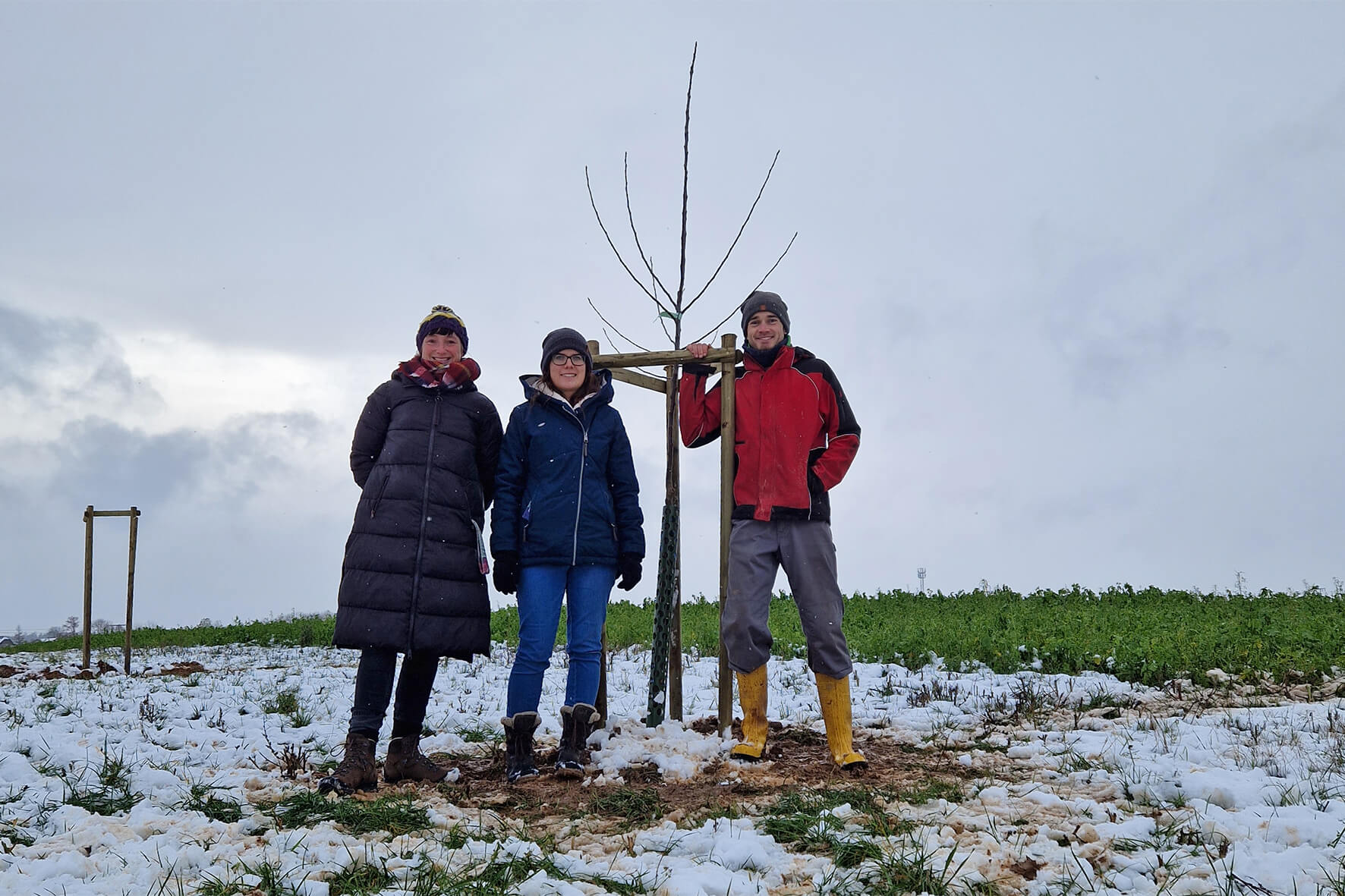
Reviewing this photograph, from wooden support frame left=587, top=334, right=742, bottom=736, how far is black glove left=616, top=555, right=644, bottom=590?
1.94 ft

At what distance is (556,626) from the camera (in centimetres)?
434

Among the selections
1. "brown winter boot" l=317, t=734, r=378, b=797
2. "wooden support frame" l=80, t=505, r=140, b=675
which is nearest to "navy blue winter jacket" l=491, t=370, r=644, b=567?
→ "brown winter boot" l=317, t=734, r=378, b=797

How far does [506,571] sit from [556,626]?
38 cm

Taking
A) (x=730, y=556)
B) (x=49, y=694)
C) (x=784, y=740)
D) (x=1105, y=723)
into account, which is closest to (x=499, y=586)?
(x=730, y=556)

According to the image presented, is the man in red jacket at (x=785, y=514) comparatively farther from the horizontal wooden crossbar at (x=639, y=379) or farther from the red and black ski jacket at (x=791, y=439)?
the horizontal wooden crossbar at (x=639, y=379)

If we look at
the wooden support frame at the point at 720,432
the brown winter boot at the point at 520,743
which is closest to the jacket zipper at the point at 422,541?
the brown winter boot at the point at 520,743

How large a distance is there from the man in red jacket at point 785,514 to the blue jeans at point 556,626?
785 millimetres

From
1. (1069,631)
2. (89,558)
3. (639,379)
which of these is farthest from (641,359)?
(89,558)

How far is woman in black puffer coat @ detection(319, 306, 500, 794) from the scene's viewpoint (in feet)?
13.7

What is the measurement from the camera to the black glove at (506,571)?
442 cm

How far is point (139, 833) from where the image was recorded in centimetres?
339

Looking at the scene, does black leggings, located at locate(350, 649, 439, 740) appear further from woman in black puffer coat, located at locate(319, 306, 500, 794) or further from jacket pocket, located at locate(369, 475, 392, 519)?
jacket pocket, located at locate(369, 475, 392, 519)

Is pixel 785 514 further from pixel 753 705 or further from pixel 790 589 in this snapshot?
pixel 753 705

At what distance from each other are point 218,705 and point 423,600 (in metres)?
3.76
